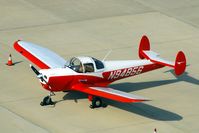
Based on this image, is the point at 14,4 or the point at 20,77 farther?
the point at 14,4

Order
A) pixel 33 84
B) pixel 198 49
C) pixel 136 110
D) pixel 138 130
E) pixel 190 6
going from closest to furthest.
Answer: pixel 138 130 < pixel 136 110 < pixel 33 84 < pixel 198 49 < pixel 190 6

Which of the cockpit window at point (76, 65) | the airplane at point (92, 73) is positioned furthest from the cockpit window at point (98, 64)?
the cockpit window at point (76, 65)

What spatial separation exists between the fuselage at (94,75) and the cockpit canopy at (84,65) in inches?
3.5

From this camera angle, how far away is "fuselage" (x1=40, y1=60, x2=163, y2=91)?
27594mm

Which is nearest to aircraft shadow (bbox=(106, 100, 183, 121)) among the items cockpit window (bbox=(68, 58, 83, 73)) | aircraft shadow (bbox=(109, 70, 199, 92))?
aircraft shadow (bbox=(109, 70, 199, 92))

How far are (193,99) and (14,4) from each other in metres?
14.6

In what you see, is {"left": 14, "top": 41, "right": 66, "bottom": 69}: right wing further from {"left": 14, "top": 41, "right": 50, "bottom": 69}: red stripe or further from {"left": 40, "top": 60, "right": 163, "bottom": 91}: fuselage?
{"left": 40, "top": 60, "right": 163, "bottom": 91}: fuselage

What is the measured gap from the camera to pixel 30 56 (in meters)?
30.5

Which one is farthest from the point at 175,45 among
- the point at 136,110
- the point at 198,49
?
the point at 136,110

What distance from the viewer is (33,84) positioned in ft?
98.1

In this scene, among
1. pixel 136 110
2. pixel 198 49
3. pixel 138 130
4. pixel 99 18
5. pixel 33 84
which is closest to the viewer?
pixel 138 130

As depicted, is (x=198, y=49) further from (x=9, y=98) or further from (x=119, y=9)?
(x=9, y=98)

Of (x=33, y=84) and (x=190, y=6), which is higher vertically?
(x=190, y=6)

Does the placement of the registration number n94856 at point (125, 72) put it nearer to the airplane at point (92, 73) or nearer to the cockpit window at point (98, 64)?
the airplane at point (92, 73)
